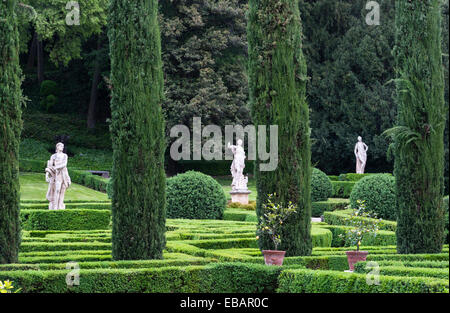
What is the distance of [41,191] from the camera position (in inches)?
980

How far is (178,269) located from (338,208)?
1388 centimetres

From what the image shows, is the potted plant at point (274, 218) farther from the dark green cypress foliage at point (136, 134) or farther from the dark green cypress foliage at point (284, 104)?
the dark green cypress foliage at point (136, 134)

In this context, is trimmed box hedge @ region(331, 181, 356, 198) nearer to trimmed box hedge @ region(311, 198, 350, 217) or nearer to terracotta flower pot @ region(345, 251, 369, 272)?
trimmed box hedge @ region(311, 198, 350, 217)

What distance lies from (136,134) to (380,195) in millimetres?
9810

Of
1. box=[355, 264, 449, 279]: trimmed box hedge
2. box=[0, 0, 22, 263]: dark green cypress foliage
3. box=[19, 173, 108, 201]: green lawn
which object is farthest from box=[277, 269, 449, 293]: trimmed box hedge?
box=[19, 173, 108, 201]: green lawn

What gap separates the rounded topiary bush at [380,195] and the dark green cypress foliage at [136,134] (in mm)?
9085

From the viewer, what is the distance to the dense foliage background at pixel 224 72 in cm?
3098

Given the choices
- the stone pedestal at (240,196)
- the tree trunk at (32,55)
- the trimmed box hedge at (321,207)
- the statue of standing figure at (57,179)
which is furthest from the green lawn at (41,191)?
the tree trunk at (32,55)

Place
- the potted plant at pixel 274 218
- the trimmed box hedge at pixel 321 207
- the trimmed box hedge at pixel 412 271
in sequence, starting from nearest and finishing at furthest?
the trimmed box hedge at pixel 412 271 → the potted plant at pixel 274 218 → the trimmed box hedge at pixel 321 207

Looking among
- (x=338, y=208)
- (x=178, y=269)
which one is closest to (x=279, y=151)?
(x=178, y=269)

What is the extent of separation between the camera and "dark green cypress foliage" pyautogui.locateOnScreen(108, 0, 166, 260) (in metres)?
9.32

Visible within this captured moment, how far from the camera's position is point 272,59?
9812 millimetres

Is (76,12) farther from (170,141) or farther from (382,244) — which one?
(382,244)

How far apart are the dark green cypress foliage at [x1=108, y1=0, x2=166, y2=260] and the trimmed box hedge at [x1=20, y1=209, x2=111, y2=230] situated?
667 cm
